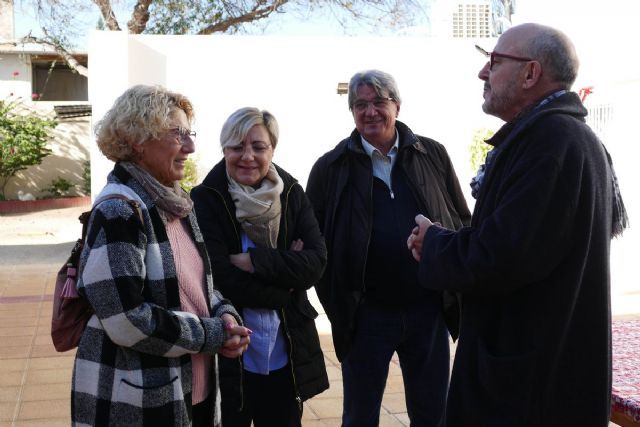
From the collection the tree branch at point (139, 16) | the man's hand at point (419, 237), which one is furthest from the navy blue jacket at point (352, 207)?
the tree branch at point (139, 16)

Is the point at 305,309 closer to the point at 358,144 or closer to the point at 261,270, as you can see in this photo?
the point at 261,270

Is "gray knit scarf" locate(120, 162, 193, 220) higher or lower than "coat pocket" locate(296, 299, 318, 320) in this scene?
higher

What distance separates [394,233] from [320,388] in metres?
0.75

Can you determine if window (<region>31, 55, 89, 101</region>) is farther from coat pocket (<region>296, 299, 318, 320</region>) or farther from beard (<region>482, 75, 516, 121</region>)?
beard (<region>482, 75, 516, 121</region>)

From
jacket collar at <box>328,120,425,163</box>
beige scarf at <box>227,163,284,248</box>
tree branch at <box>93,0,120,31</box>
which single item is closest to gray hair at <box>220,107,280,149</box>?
beige scarf at <box>227,163,284,248</box>

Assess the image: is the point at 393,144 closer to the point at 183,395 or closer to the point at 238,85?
the point at 183,395

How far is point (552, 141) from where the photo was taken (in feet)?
7.07

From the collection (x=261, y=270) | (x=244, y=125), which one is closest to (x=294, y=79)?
(x=244, y=125)

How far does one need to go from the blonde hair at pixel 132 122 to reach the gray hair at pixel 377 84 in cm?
134

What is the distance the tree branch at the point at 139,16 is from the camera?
2298 centimetres

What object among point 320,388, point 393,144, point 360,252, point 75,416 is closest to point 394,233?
point 360,252

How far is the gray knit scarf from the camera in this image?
234 centimetres

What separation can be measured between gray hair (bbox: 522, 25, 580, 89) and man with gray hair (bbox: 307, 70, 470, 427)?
4.02 ft

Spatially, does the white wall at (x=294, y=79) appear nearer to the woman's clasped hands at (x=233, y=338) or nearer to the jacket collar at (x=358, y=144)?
the jacket collar at (x=358, y=144)
